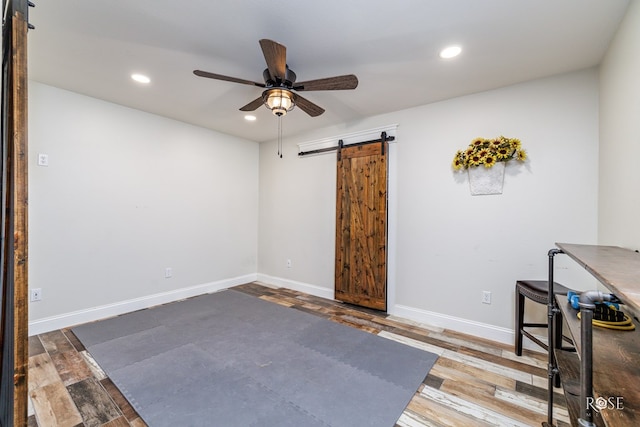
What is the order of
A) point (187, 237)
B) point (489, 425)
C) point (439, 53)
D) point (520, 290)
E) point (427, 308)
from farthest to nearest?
1. point (187, 237)
2. point (427, 308)
3. point (520, 290)
4. point (439, 53)
5. point (489, 425)

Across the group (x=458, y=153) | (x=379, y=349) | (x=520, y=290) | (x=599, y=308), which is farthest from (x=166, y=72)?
(x=520, y=290)

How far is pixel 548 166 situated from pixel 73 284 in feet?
16.6

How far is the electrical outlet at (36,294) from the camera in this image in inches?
109

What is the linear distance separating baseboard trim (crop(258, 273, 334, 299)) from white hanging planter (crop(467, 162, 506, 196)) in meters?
2.35

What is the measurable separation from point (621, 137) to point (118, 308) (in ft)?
16.6

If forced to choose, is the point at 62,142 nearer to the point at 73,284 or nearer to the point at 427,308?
the point at 73,284

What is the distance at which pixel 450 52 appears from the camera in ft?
7.16

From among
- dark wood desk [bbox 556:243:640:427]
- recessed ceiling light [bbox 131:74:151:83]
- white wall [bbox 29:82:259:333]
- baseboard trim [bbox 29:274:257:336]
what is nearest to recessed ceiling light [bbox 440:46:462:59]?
dark wood desk [bbox 556:243:640:427]

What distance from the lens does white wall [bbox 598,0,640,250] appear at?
165 cm

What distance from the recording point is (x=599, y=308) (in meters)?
1.35

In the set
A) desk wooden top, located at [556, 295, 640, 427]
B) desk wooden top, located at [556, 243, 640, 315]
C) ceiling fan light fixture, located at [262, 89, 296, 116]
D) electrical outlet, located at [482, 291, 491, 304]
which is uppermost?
ceiling fan light fixture, located at [262, 89, 296, 116]

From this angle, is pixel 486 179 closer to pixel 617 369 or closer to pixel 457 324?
pixel 457 324

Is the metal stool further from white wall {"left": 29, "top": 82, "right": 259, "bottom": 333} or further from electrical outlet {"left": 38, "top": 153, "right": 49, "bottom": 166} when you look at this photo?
electrical outlet {"left": 38, "top": 153, "right": 49, "bottom": 166}

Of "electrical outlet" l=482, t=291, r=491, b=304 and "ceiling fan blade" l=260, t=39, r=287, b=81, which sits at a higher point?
"ceiling fan blade" l=260, t=39, r=287, b=81
